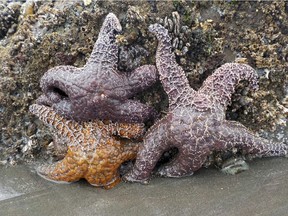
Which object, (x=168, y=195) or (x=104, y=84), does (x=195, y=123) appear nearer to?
(x=168, y=195)

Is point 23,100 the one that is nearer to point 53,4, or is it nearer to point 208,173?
point 53,4

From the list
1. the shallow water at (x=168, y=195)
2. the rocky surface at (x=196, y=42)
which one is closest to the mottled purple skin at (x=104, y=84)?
the rocky surface at (x=196, y=42)

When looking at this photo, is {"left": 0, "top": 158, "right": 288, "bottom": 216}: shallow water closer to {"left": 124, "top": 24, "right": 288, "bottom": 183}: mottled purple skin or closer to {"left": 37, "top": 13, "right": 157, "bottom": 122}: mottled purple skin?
{"left": 124, "top": 24, "right": 288, "bottom": 183}: mottled purple skin

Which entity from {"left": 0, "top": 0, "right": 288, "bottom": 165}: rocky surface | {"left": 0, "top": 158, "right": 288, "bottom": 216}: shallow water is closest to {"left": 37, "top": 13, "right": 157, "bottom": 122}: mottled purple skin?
{"left": 0, "top": 0, "right": 288, "bottom": 165}: rocky surface

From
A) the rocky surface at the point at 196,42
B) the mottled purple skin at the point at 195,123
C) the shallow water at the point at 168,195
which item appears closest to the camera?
the shallow water at the point at 168,195

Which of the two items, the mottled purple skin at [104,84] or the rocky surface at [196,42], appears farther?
the rocky surface at [196,42]

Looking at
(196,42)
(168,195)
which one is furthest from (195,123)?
(196,42)

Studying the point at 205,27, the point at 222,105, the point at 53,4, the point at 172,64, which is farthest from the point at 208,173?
the point at 53,4

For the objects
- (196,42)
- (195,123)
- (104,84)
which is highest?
(196,42)

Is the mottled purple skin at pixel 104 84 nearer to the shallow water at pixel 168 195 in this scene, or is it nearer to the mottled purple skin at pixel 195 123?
the mottled purple skin at pixel 195 123
